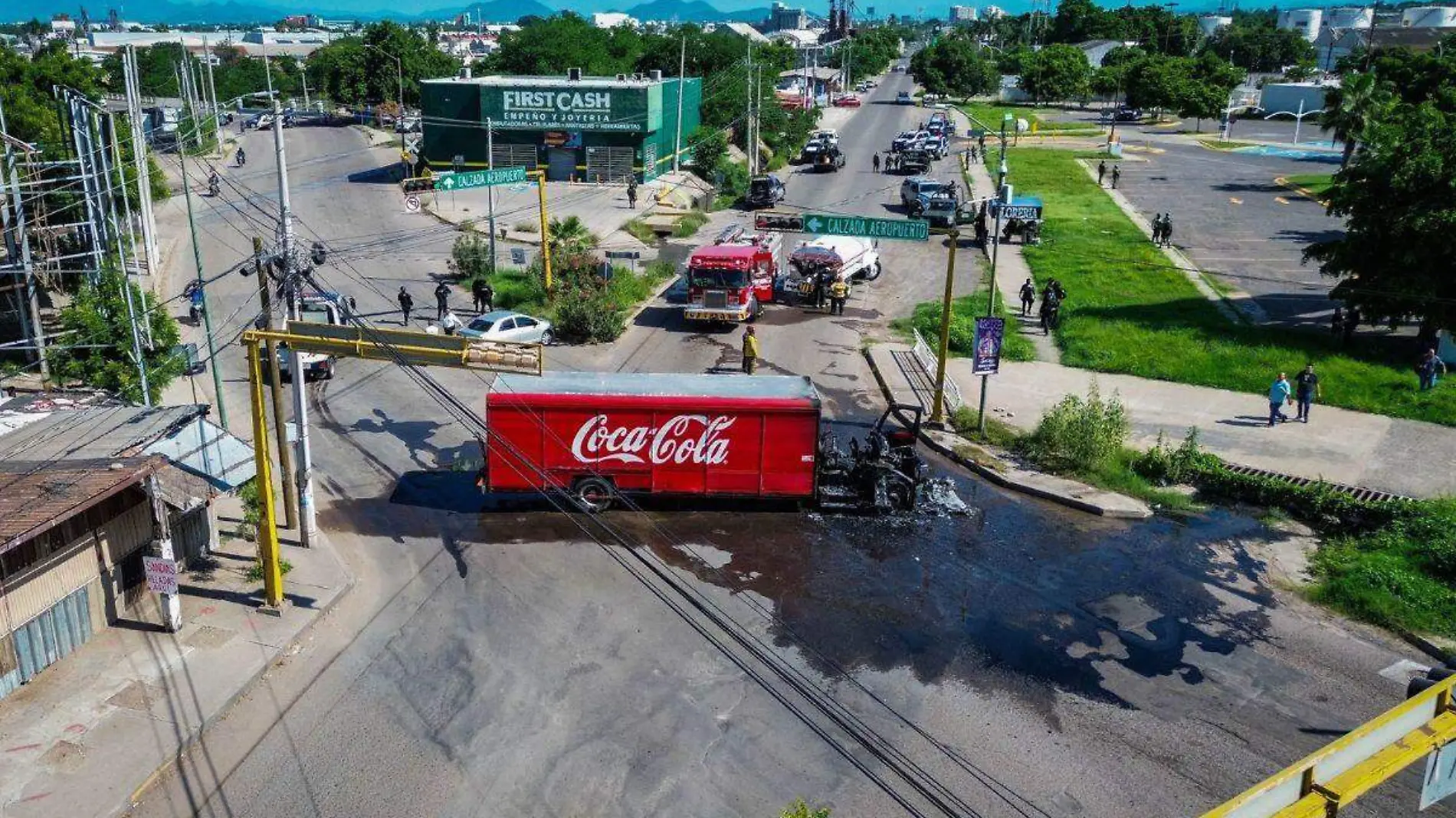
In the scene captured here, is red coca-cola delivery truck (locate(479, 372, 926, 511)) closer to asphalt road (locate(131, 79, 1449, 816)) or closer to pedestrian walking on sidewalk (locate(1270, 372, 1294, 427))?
asphalt road (locate(131, 79, 1449, 816))

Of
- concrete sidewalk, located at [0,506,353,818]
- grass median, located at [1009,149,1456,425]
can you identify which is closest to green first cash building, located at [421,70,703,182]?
grass median, located at [1009,149,1456,425]

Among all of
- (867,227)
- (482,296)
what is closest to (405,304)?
(482,296)

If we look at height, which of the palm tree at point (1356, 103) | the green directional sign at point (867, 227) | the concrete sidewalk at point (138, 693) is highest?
the palm tree at point (1356, 103)

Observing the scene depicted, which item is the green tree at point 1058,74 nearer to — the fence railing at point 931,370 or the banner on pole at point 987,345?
the fence railing at point 931,370

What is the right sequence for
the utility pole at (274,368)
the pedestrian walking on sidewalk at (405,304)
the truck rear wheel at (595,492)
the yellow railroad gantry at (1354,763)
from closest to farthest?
the yellow railroad gantry at (1354,763) < the utility pole at (274,368) < the truck rear wheel at (595,492) < the pedestrian walking on sidewalk at (405,304)

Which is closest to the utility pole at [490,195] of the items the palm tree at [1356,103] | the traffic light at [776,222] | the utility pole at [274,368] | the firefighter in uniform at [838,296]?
the traffic light at [776,222]

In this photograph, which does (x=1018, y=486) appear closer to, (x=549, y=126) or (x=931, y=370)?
(x=931, y=370)
